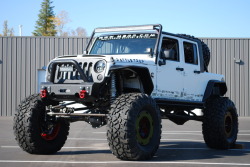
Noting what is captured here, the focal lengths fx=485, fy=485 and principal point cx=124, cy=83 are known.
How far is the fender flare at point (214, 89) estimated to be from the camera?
11291mm

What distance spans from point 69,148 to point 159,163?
122 inches

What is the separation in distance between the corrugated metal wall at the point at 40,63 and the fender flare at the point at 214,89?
1690 cm

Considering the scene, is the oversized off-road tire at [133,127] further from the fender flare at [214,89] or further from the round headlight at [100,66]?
the fender flare at [214,89]

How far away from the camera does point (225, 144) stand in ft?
35.9

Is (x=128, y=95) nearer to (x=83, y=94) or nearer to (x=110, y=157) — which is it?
(x=83, y=94)

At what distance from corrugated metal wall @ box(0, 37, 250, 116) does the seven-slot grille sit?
63.0ft

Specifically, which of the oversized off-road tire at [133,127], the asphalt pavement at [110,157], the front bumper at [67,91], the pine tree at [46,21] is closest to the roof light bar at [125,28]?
the oversized off-road tire at [133,127]

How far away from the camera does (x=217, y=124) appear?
1083cm

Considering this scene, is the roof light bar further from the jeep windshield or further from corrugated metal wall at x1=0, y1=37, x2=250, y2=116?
corrugated metal wall at x1=0, y1=37, x2=250, y2=116

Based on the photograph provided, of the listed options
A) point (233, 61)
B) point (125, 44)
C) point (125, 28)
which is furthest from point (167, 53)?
point (233, 61)

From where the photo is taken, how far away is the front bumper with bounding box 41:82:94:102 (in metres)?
8.39

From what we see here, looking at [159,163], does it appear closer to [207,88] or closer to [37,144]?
[37,144]

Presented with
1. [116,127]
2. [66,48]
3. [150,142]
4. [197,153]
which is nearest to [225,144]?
[197,153]

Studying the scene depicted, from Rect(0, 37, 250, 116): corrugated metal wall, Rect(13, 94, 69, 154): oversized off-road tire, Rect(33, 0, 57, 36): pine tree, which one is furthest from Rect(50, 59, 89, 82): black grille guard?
Rect(33, 0, 57, 36): pine tree
